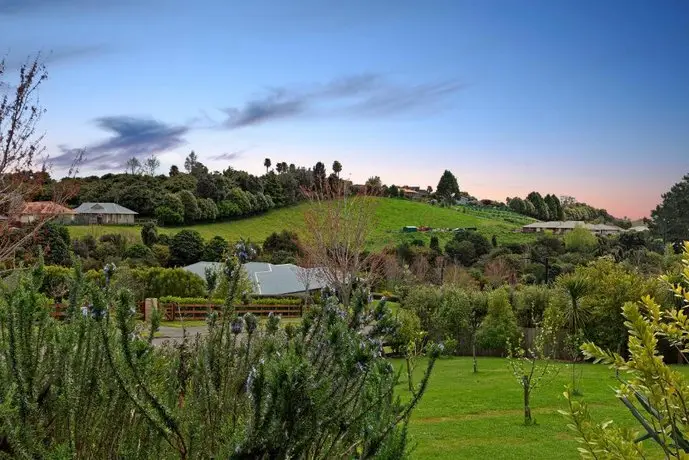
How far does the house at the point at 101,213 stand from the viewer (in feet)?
203

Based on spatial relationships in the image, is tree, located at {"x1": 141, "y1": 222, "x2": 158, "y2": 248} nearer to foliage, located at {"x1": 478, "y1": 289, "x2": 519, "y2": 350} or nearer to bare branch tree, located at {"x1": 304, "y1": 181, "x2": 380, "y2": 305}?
bare branch tree, located at {"x1": 304, "y1": 181, "x2": 380, "y2": 305}

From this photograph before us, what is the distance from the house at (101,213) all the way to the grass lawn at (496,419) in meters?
53.7

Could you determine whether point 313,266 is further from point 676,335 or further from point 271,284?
point 676,335

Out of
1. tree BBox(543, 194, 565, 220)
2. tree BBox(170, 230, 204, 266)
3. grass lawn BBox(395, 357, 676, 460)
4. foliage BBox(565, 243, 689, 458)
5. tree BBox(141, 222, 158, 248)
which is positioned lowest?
grass lawn BBox(395, 357, 676, 460)

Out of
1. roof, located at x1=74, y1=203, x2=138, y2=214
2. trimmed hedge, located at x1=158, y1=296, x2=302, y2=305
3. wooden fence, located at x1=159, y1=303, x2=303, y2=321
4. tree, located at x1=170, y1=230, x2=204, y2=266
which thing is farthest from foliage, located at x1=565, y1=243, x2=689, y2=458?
roof, located at x1=74, y1=203, x2=138, y2=214

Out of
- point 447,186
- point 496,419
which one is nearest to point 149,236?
point 496,419

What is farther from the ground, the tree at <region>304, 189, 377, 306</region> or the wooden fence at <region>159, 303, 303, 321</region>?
the tree at <region>304, 189, 377, 306</region>

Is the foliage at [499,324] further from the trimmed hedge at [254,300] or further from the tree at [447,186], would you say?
the tree at [447,186]

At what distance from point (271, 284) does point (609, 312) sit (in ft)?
74.8

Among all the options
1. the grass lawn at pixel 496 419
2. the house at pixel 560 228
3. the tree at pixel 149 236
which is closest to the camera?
the grass lawn at pixel 496 419

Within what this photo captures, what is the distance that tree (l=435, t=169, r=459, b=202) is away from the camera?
115 m

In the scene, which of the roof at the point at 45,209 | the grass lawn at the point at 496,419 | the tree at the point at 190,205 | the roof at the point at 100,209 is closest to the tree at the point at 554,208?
the tree at the point at 190,205

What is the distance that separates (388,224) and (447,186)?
43.9 meters

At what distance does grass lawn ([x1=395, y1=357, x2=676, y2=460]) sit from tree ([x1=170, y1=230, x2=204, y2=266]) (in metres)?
33.4
